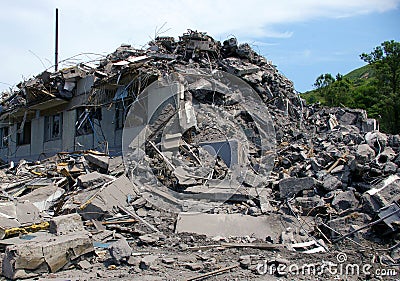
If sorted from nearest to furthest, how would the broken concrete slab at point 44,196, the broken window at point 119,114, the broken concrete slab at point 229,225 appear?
1. the broken concrete slab at point 229,225
2. the broken concrete slab at point 44,196
3. the broken window at point 119,114

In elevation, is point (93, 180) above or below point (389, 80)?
below

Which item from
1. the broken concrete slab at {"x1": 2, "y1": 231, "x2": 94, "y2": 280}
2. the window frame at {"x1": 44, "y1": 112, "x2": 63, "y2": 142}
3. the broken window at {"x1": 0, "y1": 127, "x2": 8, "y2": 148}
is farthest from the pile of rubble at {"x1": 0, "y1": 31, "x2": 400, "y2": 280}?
the broken window at {"x1": 0, "y1": 127, "x2": 8, "y2": 148}

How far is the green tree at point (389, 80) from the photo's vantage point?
25016mm

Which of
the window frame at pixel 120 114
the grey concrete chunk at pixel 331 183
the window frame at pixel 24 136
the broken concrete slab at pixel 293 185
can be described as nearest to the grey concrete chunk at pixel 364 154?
the grey concrete chunk at pixel 331 183

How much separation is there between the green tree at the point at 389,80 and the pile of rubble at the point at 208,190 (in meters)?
12.2

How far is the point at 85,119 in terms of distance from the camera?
556 inches

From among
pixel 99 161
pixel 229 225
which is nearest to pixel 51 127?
pixel 99 161

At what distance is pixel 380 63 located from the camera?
86.8ft

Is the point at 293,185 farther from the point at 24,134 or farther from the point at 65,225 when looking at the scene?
the point at 24,134

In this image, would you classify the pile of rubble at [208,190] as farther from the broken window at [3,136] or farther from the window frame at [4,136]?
the broken window at [3,136]

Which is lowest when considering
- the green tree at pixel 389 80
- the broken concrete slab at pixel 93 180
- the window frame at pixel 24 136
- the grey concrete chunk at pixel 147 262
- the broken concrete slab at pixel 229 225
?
the grey concrete chunk at pixel 147 262

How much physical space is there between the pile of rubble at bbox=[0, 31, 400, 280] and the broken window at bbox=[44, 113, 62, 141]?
3.70ft

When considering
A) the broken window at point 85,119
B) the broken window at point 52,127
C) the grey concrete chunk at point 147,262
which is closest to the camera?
the grey concrete chunk at point 147,262

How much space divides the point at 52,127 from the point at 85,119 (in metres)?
2.49
